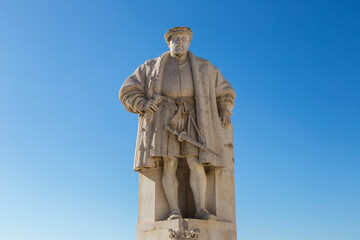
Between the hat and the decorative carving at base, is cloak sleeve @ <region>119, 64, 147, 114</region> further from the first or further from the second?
the decorative carving at base

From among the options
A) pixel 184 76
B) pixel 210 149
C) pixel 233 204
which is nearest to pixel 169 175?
pixel 210 149

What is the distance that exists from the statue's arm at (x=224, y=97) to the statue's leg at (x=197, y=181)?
137cm

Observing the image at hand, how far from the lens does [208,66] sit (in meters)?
9.89

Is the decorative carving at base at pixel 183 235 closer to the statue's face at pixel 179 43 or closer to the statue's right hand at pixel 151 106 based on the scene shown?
the statue's right hand at pixel 151 106

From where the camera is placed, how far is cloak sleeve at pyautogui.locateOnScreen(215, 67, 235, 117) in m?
9.86

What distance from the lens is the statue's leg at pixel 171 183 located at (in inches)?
350

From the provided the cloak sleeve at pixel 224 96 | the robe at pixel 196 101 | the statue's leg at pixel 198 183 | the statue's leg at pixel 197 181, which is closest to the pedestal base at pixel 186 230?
the statue's leg at pixel 198 183

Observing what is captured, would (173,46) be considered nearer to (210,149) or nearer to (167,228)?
(210,149)

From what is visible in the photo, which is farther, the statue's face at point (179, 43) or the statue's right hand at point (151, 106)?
the statue's face at point (179, 43)

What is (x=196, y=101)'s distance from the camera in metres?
9.34

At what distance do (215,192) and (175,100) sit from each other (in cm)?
225

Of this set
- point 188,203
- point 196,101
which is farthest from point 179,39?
point 188,203

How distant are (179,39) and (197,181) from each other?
10.8ft

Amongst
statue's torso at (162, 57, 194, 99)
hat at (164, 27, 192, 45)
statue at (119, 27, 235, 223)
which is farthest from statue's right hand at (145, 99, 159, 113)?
hat at (164, 27, 192, 45)
